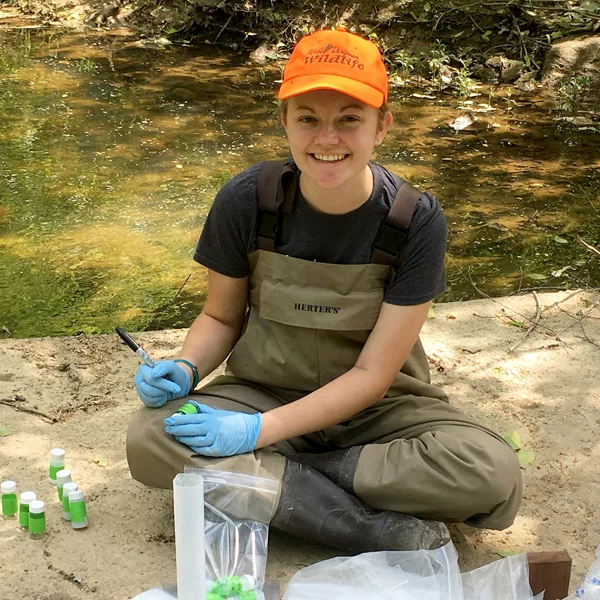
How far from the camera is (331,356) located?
226 centimetres

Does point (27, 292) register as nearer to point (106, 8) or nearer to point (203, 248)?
point (203, 248)

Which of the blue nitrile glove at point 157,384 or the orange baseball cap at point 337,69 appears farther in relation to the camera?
the blue nitrile glove at point 157,384

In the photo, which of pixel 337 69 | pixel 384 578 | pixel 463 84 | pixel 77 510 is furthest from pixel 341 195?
pixel 463 84

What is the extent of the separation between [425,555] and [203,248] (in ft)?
3.16

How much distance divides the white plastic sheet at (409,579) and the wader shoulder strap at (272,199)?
0.81 metres

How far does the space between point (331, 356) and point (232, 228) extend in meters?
0.42

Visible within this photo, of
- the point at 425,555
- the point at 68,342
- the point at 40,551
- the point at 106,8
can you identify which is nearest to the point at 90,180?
the point at 68,342

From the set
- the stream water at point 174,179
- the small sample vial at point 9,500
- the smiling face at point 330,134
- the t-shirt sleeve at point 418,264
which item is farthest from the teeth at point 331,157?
the stream water at point 174,179

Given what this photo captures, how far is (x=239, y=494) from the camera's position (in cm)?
207

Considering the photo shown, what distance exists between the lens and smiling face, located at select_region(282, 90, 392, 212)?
79.7 inches

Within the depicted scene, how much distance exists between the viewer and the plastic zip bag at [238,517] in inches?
79.2

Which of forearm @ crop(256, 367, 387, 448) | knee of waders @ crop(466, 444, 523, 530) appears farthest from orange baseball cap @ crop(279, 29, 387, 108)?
knee of waders @ crop(466, 444, 523, 530)

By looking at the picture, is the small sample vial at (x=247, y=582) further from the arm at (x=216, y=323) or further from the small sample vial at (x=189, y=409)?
the arm at (x=216, y=323)

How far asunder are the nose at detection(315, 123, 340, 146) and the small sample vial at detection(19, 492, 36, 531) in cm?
113
